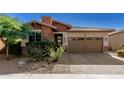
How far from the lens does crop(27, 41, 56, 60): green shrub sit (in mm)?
16078

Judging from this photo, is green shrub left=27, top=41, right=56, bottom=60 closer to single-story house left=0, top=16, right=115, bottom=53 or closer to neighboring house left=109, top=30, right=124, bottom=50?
single-story house left=0, top=16, right=115, bottom=53

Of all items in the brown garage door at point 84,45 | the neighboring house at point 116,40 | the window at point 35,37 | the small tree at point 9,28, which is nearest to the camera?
the small tree at point 9,28

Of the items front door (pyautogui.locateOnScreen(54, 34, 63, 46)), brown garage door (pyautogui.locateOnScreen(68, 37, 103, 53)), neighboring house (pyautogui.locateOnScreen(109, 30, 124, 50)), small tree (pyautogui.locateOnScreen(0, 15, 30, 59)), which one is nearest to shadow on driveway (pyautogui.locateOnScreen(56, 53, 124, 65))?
small tree (pyautogui.locateOnScreen(0, 15, 30, 59))

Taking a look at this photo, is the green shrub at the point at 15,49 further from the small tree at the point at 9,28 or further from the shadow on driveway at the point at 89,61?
the shadow on driveway at the point at 89,61

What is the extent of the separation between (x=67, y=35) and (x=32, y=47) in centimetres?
794

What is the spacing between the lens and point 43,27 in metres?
21.8

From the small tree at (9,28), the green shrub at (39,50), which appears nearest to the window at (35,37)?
the green shrub at (39,50)

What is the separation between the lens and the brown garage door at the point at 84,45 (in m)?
24.0

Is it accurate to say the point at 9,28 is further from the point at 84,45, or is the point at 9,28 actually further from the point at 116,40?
the point at 116,40

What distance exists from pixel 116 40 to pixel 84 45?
17.2ft

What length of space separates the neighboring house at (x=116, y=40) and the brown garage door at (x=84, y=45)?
3.03 metres

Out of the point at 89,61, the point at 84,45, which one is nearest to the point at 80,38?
the point at 84,45
